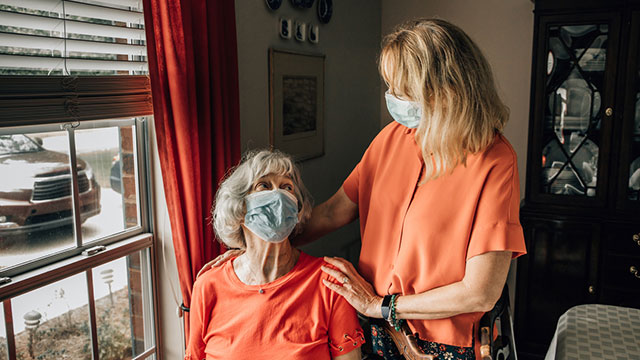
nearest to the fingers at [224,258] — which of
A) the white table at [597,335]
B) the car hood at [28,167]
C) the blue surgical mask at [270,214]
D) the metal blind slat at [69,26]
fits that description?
the blue surgical mask at [270,214]

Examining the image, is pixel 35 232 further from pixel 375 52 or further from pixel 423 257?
pixel 375 52

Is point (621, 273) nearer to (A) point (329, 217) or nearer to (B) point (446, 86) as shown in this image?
(A) point (329, 217)

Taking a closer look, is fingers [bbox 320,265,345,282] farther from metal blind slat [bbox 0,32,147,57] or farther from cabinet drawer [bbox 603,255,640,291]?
cabinet drawer [bbox 603,255,640,291]

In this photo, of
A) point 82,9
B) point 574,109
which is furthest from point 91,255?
point 574,109

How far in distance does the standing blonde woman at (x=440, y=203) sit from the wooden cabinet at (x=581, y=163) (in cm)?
165

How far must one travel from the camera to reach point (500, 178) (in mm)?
1426

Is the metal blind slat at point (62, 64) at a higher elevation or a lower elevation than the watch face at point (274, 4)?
lower

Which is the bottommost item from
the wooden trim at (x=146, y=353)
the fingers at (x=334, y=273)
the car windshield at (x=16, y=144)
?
the wooden trim at (x=146, y=353)

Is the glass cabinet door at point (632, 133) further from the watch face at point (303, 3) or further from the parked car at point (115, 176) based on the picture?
the parked car at point (115, 176)

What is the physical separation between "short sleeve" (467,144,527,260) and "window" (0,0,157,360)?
110cm

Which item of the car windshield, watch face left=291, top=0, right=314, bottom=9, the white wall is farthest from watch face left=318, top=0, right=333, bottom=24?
the car windshield

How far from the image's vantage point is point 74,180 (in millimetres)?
1612

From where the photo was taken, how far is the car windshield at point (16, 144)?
139cm

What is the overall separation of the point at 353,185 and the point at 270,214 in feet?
1.24
